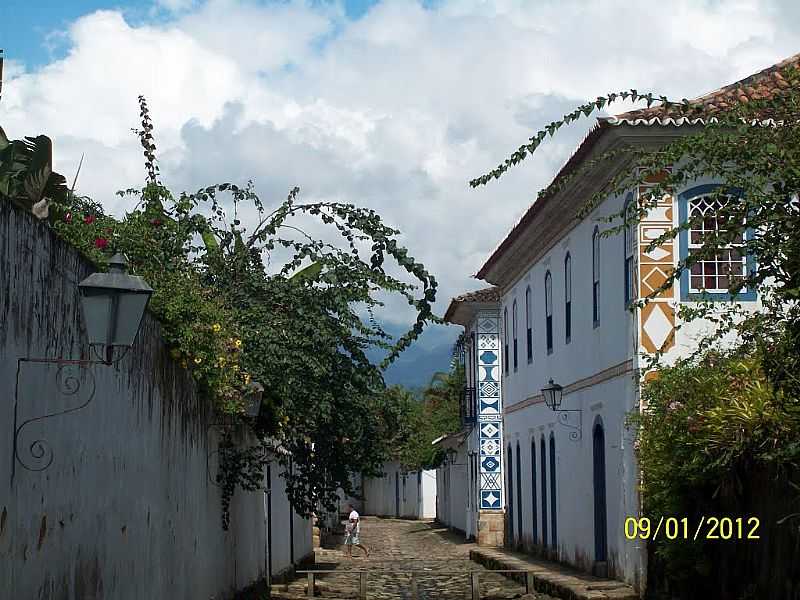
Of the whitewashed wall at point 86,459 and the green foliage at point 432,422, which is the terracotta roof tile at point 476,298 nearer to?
the green foliage at point 432,422

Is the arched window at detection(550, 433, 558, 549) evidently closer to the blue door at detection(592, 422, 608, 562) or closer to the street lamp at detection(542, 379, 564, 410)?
the street lamp at detection(542, 379, 564, 410)

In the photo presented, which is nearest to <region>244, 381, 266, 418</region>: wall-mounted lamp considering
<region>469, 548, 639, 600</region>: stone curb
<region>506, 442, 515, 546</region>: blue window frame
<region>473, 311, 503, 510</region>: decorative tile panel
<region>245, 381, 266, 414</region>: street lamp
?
<region>245, 381, 266, 414</region>: street lamp

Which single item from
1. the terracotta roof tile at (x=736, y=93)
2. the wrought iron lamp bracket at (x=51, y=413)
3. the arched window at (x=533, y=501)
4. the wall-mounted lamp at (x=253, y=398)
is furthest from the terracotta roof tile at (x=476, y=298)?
the wrought iron lamp bracket at (x=51, y=413)

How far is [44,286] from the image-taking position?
765 cm

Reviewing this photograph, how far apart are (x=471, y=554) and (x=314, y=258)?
16.7 meters

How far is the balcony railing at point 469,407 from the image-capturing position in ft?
125

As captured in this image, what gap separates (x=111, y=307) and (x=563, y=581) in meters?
14.1

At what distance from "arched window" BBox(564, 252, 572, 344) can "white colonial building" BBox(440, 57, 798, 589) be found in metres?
0.02

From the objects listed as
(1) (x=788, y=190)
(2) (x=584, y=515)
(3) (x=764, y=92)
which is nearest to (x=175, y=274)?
(1) (x=788, y=190)

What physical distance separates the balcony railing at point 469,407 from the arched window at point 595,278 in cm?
1639

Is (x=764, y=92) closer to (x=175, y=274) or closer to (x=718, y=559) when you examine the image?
(x=718, y=559)

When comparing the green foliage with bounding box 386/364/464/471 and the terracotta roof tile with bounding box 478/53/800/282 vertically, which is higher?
the terracotta roof tile with bounding box 478/53/800/282

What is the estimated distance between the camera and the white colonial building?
18594 mm

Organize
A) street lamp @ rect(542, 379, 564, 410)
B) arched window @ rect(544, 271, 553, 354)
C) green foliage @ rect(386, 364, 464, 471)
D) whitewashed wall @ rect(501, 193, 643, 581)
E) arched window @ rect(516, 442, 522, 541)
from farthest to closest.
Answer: green foliage @ rect(386, 364, 464, 471)
arched window @ rect(516, 442, 522, 541)
arched window @ rect(544, 271, 553, 354)
street lamp @ rect(542, 379, 564, 410)
whitewashed wall @ rect(501, 193, 643, 581)
